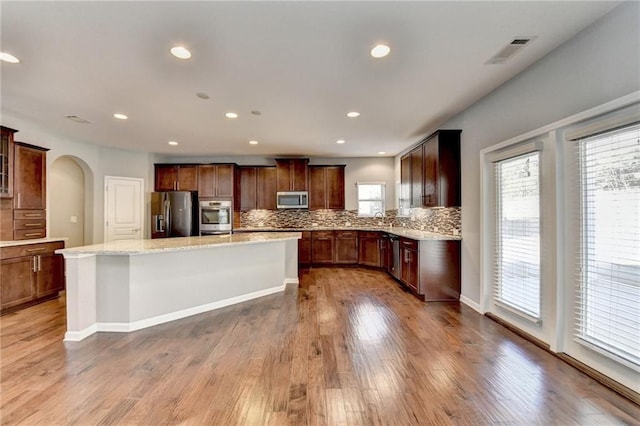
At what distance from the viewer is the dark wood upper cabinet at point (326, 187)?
283 inches

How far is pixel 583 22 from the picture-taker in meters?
2.21

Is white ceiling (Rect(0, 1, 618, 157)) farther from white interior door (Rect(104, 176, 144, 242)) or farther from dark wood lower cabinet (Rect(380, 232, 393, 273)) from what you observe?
dark wood lower cabinet (Rect(380, 232, 393, 273))

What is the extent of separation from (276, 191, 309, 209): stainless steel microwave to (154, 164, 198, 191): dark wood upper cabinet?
1.94m

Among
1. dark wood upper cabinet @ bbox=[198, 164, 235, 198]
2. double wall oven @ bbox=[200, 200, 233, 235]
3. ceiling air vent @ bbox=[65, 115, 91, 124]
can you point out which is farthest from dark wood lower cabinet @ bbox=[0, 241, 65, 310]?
dark wood upper cabinet @ bbox=[198, 164, 235, 198]

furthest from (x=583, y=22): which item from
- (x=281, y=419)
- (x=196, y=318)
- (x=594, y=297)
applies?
(x=196, y=318)

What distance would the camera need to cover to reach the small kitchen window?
24.4ft

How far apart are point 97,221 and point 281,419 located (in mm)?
6102

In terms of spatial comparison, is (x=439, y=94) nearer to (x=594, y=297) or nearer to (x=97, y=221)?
(x=594, y=297)

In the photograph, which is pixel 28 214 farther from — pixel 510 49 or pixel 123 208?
pixel 510 49

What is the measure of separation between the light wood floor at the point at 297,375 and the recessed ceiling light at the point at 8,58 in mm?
2659

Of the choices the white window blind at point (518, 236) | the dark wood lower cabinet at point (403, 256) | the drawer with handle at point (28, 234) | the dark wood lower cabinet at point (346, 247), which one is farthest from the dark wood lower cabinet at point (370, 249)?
the drawer with handle at point (28, 234)

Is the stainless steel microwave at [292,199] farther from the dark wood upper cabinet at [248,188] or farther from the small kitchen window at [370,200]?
the small kitchen window at [370,200]

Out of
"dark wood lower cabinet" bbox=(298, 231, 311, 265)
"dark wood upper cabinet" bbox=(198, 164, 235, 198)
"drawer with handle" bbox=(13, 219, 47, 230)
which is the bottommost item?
"dark wood lower cabinet" bbox=(298, 231, 311, 265)

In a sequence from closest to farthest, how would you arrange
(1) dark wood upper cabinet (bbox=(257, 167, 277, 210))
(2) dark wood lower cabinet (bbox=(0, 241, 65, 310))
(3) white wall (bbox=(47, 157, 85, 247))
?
1. (2) dark wood lower cabinet (bbox=(0, 241, 65, 310))
2. (3) white wall (bbox=(47, 157, 85, 247))
3. (1) dark wood upper cabinet (bbox=(257, 167, 277, 210))
